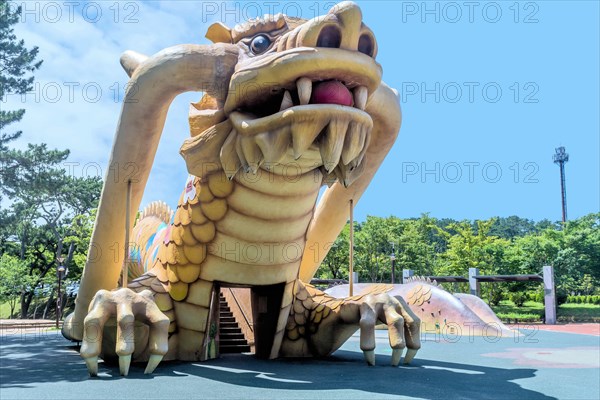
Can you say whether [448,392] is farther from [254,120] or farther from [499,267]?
[499,267]

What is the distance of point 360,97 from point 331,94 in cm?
31

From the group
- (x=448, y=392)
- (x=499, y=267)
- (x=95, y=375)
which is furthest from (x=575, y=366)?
(x=499, y=267)

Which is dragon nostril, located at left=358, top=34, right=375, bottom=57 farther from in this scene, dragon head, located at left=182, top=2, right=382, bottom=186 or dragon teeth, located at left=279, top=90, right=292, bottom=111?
dragon teeth, located at left=279, top=90, right=292, bottom=111

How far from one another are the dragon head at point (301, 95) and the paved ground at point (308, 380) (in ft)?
5.62

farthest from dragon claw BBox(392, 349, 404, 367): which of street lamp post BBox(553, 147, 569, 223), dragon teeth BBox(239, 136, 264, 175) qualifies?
street lamp post BBox(553, 147, 569, 223)

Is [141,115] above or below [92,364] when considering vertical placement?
above

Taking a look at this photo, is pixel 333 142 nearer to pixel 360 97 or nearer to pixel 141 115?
pixel 360 97

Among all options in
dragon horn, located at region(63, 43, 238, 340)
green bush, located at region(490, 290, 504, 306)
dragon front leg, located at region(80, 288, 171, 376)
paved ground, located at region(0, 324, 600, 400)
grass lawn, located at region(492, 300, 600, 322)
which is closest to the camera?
paved ground, located at region(0, 324, 600, 400)

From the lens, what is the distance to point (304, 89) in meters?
4.03

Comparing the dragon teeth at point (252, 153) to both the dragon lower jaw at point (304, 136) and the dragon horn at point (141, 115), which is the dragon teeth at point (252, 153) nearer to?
the dragon lower jaw at point (304, 136)

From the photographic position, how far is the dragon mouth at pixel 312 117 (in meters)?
3.93

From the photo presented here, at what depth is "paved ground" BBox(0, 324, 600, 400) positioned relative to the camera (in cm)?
389

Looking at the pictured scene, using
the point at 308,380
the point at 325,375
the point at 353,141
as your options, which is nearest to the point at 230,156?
the point at 353,141

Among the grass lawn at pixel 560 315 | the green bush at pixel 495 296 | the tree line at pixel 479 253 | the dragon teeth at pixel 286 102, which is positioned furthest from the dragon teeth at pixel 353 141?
the green bush at pixel 495 296
